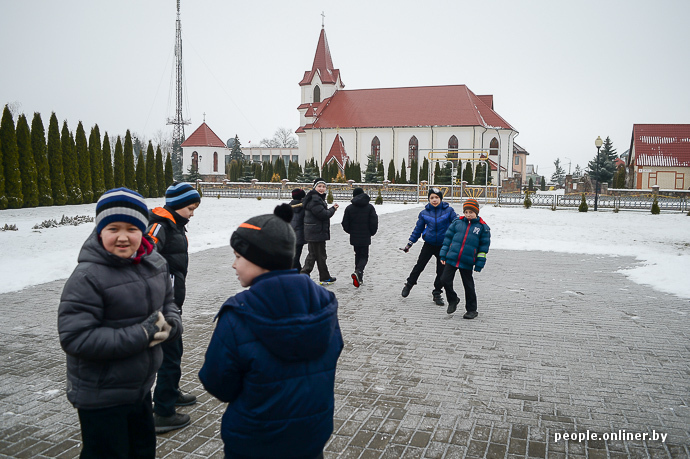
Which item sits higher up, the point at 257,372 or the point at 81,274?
the point at 81,274

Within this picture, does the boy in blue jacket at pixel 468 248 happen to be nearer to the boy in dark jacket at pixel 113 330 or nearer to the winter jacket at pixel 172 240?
the winter jacket at pixel 172 240

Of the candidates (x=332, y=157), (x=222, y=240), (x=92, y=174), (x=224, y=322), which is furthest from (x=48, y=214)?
(x=332, y=157)

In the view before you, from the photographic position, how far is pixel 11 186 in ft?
72.8

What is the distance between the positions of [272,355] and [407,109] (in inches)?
2380

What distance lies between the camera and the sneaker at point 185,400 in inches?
165

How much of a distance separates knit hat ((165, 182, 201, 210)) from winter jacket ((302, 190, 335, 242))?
464cm

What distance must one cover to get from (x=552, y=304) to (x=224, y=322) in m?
7.00

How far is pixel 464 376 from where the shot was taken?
4965mm

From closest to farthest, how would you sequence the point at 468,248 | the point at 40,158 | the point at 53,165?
the point at 468,248 → the point at 40,158 → the point at 53,165

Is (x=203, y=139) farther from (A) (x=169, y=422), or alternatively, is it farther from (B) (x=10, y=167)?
(A) (x=169, y=422)

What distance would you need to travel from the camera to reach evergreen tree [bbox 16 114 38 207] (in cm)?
2300

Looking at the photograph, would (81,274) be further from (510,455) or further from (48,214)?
(48,214)

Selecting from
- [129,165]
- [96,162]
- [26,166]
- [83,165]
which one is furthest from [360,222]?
[129,165]

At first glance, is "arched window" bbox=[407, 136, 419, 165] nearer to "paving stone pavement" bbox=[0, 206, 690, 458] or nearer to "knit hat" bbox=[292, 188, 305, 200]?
"knit hat" bbox=[292, 188, 305, 200]
